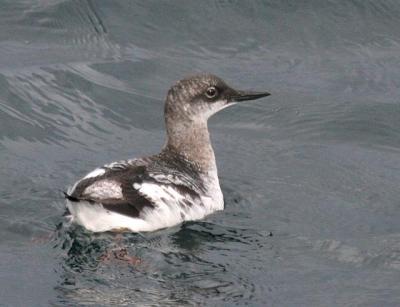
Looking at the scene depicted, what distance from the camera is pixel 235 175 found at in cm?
1173

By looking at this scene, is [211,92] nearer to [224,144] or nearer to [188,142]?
[188,142]

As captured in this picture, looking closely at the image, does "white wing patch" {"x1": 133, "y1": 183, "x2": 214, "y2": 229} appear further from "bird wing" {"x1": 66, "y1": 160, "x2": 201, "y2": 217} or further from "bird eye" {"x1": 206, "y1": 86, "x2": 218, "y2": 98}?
"bird eye" {"x1": 206, "y1": 86, "x2": 218, "y2": 98}

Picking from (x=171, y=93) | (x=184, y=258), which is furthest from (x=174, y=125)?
(x=184, y=258)

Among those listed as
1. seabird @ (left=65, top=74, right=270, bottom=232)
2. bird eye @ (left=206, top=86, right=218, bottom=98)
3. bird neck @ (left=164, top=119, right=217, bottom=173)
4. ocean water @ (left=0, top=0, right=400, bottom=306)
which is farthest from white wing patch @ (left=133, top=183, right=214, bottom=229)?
bird eye @ (left=206, top=86, right=218, bottom=98)

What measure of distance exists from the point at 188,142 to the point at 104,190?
167 cm

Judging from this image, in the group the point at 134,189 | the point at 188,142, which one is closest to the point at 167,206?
the point at 134,189

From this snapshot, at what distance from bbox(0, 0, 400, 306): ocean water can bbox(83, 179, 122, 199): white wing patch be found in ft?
1.33

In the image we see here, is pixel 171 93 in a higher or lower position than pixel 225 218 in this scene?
higher

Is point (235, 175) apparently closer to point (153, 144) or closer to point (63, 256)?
point (153, 144)

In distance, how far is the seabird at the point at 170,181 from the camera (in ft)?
31.1

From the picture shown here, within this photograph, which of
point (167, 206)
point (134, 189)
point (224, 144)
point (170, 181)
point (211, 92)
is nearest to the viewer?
point (134, 189)

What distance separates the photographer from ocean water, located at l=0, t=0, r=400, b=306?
906 centimetres

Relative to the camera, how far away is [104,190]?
9.41 m

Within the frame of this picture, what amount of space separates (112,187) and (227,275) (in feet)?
3.83
